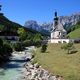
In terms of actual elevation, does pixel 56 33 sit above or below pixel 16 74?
above

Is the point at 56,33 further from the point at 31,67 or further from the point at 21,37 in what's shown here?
the point at 31,67

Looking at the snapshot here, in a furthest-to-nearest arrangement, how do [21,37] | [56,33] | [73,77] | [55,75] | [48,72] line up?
[21,37] → [56,33] → [48,72] → [55,75] → [73,77]

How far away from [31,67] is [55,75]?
21.0 meters

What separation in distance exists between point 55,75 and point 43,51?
4771cm

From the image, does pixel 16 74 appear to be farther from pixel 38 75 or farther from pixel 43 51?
pixel 43 51

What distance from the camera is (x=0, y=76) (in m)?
63.8

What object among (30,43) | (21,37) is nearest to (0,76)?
(30,43)

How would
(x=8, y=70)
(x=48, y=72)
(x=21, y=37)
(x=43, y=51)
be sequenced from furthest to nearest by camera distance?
(x=21, y=37), (x=43, y=51), (x=8, y=70), (x=48, y=72)

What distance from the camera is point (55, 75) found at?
54.3m

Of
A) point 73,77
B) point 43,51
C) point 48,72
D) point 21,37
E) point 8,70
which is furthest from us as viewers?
point 21,37

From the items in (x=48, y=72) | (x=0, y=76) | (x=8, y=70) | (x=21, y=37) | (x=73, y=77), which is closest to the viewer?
(x=73, y=77)

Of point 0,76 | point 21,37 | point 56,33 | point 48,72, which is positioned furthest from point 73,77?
point 21,37

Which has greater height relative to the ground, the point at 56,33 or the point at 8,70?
the point at 56,33

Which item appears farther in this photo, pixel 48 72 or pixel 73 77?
pixel 48 72
